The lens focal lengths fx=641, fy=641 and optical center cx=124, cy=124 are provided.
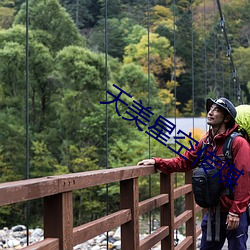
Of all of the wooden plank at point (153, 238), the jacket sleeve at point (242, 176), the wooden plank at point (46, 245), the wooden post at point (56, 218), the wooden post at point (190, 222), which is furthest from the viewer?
the wooden post at point (190, 222)

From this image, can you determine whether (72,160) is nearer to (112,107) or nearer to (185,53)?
(112,107)

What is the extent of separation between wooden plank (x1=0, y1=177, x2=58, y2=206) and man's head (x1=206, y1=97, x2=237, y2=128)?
771 millimetres

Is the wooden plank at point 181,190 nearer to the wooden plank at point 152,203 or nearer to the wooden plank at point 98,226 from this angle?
the wooden plank at point 152,203

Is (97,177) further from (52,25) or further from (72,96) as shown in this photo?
(52,25)

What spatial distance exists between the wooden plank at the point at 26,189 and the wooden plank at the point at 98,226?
0.20m

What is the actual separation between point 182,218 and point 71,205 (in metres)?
1.54

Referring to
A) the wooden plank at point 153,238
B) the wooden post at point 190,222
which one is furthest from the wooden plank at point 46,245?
the wooden post at point 190,222

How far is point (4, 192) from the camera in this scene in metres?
1.12

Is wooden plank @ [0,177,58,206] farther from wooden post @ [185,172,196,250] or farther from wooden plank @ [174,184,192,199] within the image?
wooden post @ [185,172,196,250]

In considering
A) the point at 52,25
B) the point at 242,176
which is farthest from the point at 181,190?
the point at 52,25

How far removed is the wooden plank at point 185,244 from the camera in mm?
2755

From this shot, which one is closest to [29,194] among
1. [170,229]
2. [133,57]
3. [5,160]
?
A: [170,229]

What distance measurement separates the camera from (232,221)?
1917mm

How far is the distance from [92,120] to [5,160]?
7.33 feet
